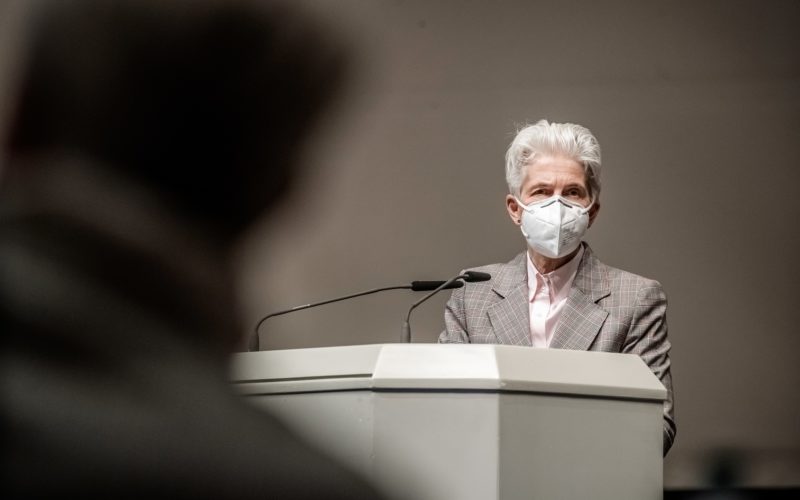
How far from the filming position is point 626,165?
13.0 feet

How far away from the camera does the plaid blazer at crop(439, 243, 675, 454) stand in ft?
7.68

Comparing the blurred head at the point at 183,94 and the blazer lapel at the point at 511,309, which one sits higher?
the blazer lapel at the point at 511,309

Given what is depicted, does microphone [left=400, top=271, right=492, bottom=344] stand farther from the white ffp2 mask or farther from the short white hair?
→ the short white hair

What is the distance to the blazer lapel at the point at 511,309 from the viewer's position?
2.41 metres

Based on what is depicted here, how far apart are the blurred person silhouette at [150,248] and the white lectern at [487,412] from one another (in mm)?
1010

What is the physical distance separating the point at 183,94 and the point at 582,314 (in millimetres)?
2015

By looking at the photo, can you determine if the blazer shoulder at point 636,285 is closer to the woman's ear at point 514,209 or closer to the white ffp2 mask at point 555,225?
the white ffp2 mask at point 555,225

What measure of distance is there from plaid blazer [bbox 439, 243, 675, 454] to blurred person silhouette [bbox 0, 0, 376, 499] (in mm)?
1869

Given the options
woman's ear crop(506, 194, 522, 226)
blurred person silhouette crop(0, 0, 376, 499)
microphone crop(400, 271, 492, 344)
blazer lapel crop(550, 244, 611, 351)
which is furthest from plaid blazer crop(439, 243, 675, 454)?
blurred person silhouette crop(0, 0, 376, 499)

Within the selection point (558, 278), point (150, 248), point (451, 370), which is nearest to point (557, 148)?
point (558, 278)

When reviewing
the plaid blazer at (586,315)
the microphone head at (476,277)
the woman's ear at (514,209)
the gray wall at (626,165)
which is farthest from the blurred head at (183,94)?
the gray wall at (626,165)

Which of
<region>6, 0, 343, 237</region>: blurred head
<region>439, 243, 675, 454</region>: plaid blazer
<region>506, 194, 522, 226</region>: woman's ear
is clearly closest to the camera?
<region>6, 0, 343, 237</region>: blurred head

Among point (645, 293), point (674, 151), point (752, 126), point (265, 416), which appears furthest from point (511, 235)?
point (265, 416)

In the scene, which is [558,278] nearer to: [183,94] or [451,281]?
[451,281]
